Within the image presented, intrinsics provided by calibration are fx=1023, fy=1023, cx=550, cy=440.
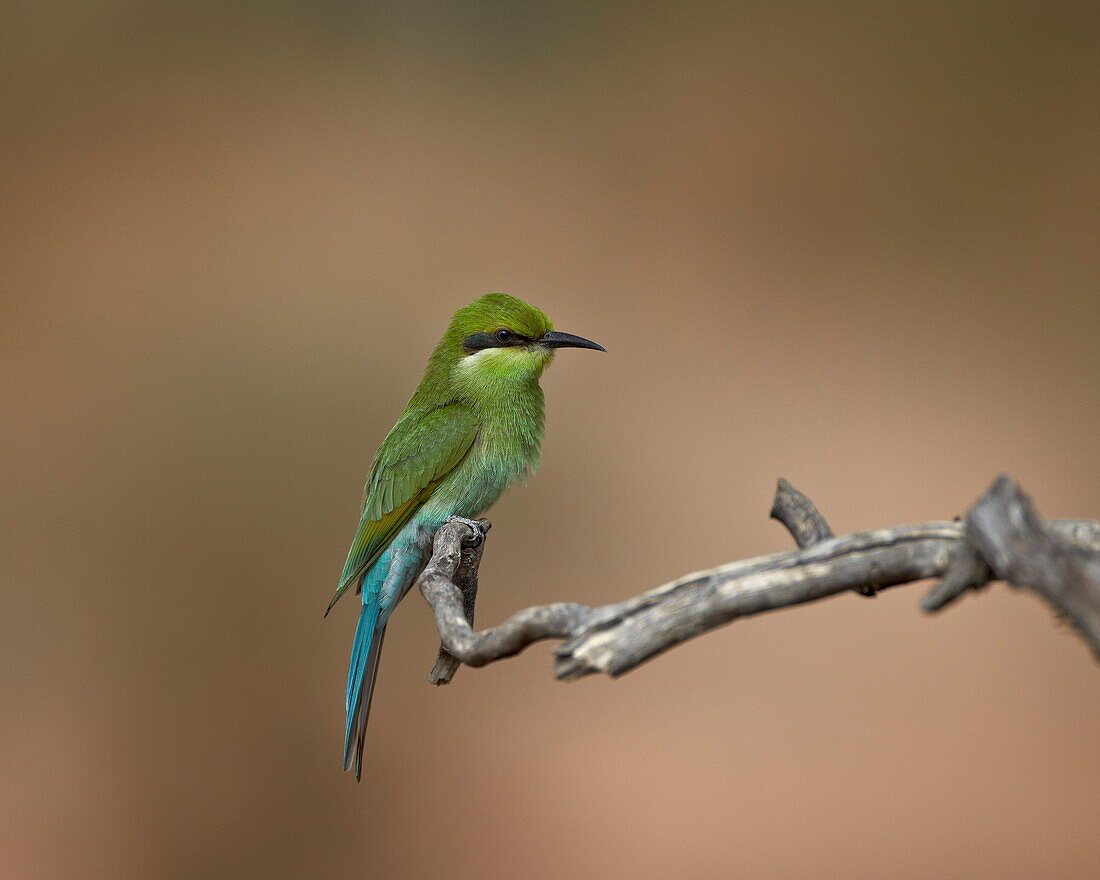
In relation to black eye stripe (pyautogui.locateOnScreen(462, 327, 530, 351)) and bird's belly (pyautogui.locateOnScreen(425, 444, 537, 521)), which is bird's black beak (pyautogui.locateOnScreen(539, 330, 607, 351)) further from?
bird's belly (pyautogui.locateOnScreen(425, 444, 537, 521))

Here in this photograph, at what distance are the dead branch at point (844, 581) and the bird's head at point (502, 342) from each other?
856mm

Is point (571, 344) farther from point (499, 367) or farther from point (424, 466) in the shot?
point (424, 466)

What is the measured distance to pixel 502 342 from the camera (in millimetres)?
1819

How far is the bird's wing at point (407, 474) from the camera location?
179 centimetres

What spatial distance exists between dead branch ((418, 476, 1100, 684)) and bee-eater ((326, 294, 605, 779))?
0.78 meters

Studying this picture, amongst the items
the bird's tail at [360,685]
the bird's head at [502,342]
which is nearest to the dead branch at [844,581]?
A: the bird's tail at [360,685]

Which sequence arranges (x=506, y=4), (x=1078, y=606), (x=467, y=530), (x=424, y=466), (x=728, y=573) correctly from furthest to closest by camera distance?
(x=506, y=4) < (x=424, y=466) < (x=467, y=530) < (x=728, y=573) < (x=1078, y=606)

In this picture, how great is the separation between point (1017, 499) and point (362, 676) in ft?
3.98

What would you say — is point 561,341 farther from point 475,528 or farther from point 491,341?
point 475,528

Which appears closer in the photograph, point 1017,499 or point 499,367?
point 1017,499

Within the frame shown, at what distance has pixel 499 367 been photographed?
183cm

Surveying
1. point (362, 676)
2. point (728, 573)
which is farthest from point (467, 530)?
point (728, 573)

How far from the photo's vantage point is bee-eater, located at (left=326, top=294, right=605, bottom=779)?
1792mm

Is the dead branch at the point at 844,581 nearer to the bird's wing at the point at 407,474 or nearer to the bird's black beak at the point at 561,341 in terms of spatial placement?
the bird's wing at the point at 407,474
